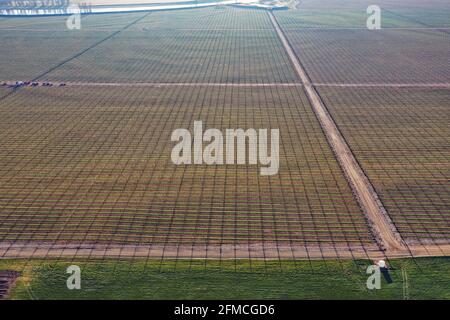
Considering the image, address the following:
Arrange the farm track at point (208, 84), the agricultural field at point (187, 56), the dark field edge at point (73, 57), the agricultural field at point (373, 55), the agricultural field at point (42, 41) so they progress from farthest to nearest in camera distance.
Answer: the agricultural field at point (42, 41), the agricultural field at point (187, 56), the agricultural field at point (373, 55), the farm track at point (208, 84), the dark field edge at point (73, 57)

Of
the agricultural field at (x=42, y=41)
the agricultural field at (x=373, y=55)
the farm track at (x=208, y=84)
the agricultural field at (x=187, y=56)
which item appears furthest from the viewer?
the agricultural field at (x=42, y=41)

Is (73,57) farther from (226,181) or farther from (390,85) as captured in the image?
(390,85)

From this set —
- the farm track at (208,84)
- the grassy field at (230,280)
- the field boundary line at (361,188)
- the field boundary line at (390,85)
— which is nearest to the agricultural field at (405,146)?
the field boundary line at (361,188)

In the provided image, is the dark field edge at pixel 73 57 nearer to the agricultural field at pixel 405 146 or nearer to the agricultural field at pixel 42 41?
the agricultural field at pixel 42 41

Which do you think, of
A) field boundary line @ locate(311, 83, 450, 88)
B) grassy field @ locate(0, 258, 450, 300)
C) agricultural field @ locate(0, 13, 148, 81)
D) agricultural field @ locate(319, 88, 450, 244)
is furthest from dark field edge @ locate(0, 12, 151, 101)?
agricultural field @ locate(319, 88, 450, 244)

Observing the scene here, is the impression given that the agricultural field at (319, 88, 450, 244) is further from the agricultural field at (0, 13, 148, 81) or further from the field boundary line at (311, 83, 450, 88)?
the agricultural field at (0, 13, 148, 81)
